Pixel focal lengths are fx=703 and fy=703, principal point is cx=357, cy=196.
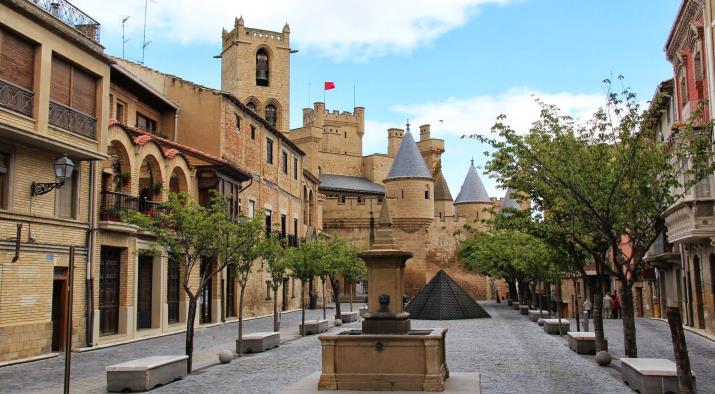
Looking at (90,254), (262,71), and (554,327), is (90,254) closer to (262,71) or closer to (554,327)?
(554,327)

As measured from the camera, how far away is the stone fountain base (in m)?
11.4

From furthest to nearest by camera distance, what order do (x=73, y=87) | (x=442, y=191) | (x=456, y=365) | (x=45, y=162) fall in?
1. (x=442, y=191)
2. (x=73, y=87)
3. (x=45, y=162)
4. (x=456, y=365)

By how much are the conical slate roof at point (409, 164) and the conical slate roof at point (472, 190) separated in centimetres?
1157

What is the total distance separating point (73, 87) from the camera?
61.4 feet

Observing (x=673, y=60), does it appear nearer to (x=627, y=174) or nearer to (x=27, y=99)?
(x=627, y=174)

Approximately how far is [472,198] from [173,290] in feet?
156

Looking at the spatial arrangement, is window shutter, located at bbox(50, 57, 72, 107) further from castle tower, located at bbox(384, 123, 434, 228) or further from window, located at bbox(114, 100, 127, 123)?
castle tower, located at bbox(384, 123, 434, 228)

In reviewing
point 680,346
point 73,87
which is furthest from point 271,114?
point 680,346

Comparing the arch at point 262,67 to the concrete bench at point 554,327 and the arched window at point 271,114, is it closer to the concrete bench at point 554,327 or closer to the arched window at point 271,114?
the arched window at point 271,114

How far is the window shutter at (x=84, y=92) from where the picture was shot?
1881cm

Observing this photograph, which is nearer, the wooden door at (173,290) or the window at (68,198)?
the window at (68,198)

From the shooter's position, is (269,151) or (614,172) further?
(269,151)

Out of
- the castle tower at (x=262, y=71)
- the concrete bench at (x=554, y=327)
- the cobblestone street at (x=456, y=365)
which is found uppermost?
the castle tower at (x=262, y=71)

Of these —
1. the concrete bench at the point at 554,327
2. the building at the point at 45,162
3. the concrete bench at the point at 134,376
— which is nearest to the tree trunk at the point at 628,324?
the concrete bench at the point at 554,327
